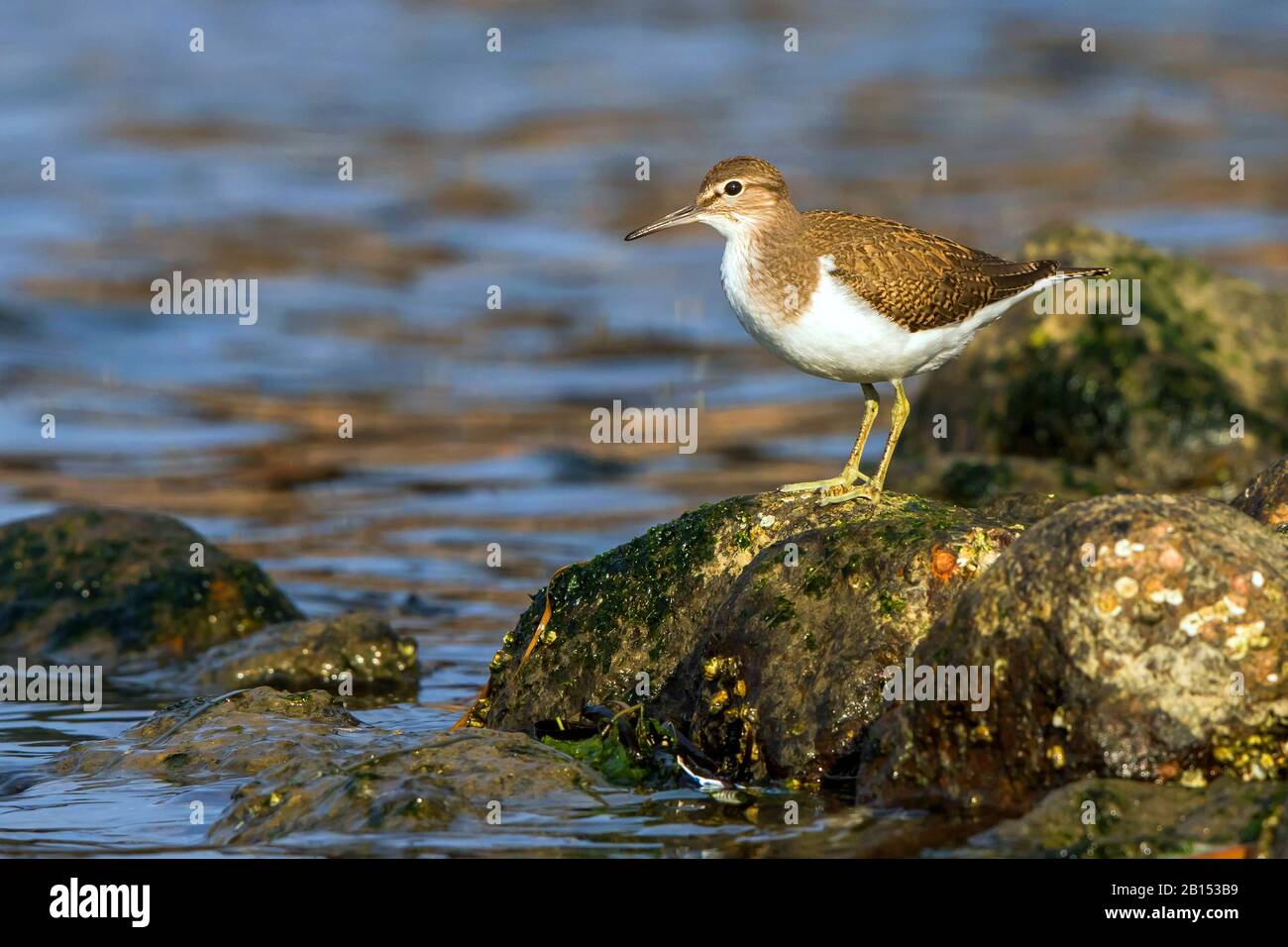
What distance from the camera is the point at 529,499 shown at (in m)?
12.9

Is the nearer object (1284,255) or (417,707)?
(417,707)

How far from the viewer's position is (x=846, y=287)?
7.22 metres

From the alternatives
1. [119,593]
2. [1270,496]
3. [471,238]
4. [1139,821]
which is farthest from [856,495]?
[471,238]

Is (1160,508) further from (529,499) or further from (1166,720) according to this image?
(529,499)

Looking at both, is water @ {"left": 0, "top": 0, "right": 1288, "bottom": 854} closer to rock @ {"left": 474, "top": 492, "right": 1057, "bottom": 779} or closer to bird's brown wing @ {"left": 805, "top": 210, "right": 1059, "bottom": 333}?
rock @ {"left": 474, "top": 492, "right": 1057, "bottom": 779}

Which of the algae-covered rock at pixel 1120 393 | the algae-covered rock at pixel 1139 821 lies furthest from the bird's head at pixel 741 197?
the algae-covered rock at pixel 1120 393

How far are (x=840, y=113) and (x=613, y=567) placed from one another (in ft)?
62.0

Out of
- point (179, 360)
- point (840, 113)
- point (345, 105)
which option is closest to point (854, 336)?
point (179, 360)

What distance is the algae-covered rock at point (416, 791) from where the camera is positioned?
234 inches

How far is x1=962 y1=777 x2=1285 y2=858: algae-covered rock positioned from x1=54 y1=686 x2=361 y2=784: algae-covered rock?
2.57 metres

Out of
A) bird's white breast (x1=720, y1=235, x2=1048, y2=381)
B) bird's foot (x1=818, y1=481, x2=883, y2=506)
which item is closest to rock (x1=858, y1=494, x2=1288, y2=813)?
Result: bird's foot (x1=818, y1=481, x2=883, y2=506)

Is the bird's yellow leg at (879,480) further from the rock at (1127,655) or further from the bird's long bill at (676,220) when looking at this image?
the rock at (1127,655)

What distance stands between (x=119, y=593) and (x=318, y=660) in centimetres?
138

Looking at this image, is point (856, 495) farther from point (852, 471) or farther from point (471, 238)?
point (471, 238)
